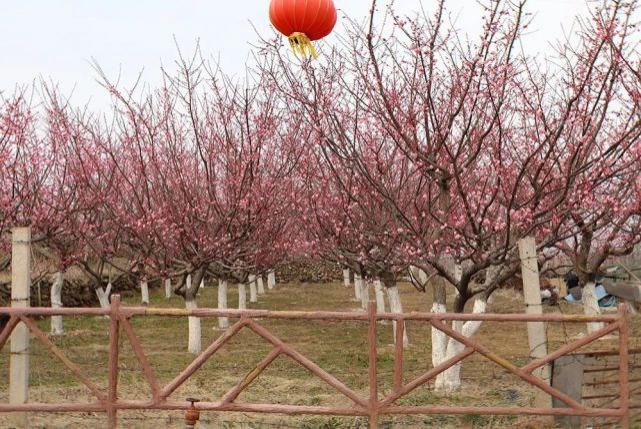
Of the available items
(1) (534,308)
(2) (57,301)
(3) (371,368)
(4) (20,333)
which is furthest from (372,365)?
(2) (57,301)

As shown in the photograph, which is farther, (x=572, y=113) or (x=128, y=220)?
(x=128, y=220)

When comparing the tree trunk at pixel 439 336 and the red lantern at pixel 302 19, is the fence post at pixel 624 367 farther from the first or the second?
the tree trunk at pixel 439 336

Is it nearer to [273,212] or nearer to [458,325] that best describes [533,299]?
[458,325]

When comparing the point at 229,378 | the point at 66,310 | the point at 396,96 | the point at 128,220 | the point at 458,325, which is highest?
the point at 396,96

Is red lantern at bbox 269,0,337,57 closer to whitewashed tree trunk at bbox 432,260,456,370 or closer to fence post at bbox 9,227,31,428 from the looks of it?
fence post at bbox 9,227,31,428

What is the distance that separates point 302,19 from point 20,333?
3715mm

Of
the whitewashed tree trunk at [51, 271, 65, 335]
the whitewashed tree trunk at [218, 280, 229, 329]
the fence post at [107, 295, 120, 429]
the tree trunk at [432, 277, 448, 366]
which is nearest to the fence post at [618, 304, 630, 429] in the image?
the tree trunk at [432, 277, 448, 366]

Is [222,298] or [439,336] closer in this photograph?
[439,336]

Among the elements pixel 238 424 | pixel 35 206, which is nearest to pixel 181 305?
pixel 35 206

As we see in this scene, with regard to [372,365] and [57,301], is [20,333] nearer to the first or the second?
[372,365]

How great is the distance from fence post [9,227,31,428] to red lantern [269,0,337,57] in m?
2.97

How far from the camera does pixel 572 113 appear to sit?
24.9 ft

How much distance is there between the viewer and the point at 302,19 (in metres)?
5.33

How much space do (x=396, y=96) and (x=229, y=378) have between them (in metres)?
4.67
